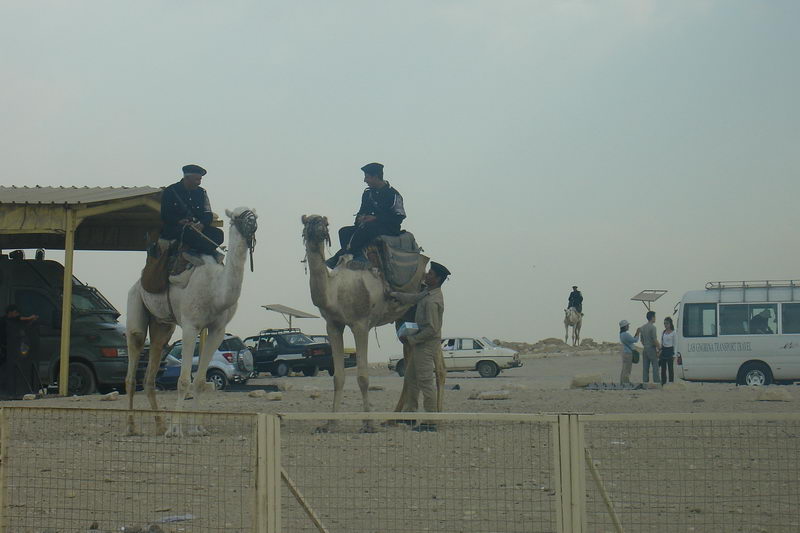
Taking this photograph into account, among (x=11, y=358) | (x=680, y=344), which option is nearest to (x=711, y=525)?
(x=11, y=358)

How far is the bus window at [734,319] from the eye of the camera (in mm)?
30062

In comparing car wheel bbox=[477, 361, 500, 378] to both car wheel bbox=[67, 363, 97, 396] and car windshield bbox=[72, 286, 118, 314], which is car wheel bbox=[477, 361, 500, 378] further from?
car wheel bbox=[67, 363, 97, 396]

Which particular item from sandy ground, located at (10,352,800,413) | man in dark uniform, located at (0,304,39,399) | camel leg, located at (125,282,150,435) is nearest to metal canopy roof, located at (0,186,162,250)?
man in dark uniform, located at (0,304,39,399)

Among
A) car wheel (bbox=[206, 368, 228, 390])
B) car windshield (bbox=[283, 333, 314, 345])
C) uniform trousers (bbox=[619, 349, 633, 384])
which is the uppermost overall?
car windshield (bbox=[283, 333, 314, 345])

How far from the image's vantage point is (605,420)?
629cm

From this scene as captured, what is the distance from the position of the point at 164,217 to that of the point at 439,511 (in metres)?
A: 7.40

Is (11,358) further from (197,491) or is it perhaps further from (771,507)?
(771,507)

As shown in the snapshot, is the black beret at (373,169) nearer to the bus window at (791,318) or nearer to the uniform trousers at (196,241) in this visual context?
the uniform trousers at (196,241)

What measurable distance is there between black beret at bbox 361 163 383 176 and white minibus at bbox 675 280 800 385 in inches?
711

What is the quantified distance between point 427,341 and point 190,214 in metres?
3.48

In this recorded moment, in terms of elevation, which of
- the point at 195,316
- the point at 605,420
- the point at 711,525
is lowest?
the point at 711,525

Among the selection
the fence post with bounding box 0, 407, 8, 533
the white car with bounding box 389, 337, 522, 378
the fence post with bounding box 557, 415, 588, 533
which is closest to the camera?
the fence post with bounding box 557, 415, 588, 533

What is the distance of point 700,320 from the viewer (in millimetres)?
30750

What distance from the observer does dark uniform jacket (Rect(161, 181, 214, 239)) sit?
45.7 feet
